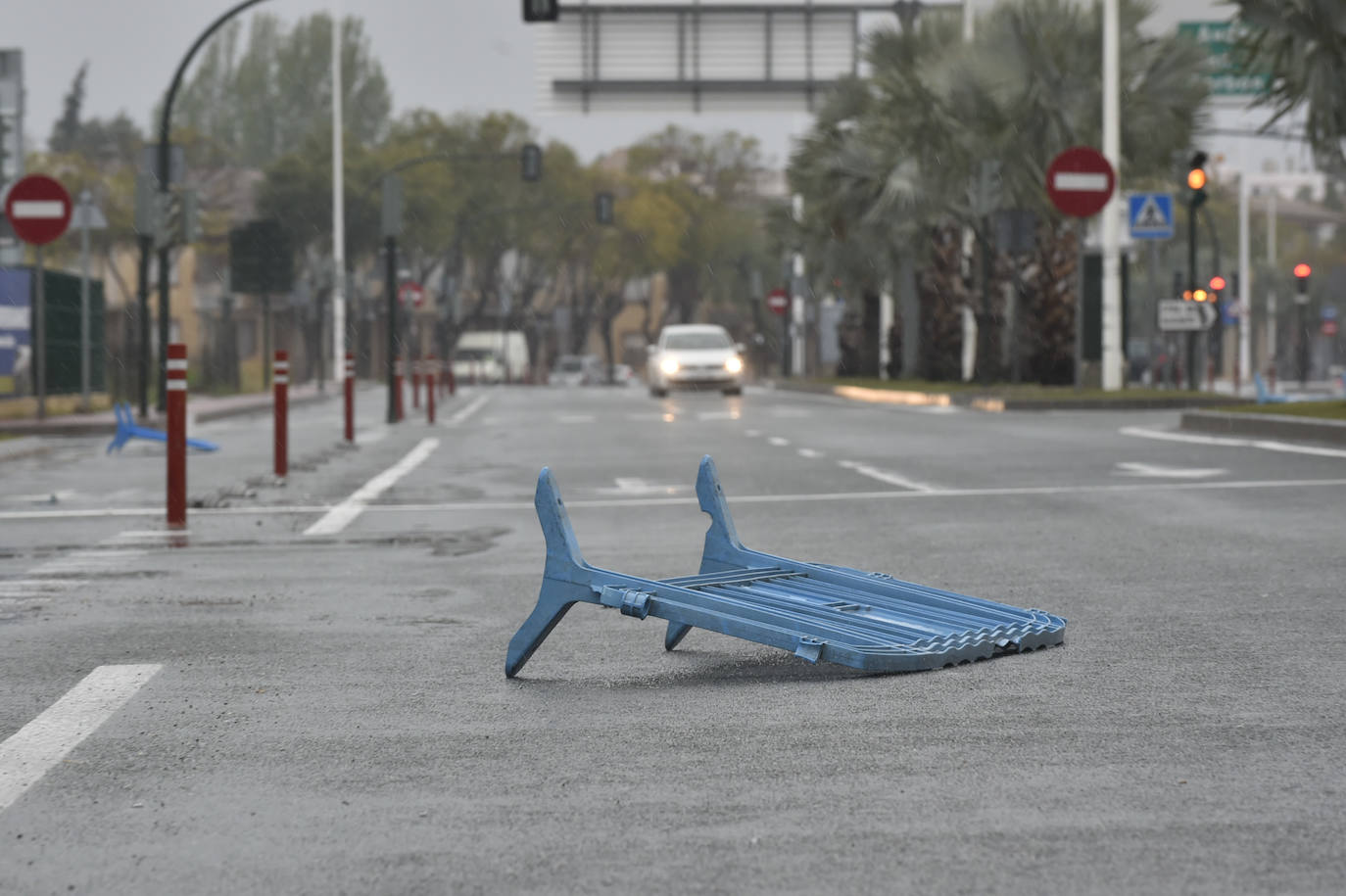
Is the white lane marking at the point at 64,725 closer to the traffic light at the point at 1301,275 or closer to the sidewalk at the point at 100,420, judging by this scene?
the sidewalk at the point at 100,420

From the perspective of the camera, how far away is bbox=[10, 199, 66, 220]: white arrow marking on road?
86.8 ft

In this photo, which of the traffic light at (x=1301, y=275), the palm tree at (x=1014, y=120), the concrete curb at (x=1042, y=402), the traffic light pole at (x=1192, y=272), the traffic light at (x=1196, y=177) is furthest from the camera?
the traffic light at (x=1301, y=275)

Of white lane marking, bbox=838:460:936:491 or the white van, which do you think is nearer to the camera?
white lane marking, bbox=838:460:936:491

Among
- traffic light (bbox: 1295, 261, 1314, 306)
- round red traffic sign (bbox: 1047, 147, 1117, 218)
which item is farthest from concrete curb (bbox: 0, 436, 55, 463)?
traffic light (bbox: 1295, 261, 1314, 306)

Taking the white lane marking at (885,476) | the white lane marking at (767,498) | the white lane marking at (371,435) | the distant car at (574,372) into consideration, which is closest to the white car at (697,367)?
the white lane marking at (371,435)

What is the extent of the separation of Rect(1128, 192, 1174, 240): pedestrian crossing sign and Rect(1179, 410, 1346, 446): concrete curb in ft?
34.1

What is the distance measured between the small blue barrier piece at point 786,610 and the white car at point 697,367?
3883cm

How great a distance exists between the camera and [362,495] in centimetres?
1545

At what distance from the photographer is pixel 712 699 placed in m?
6.38

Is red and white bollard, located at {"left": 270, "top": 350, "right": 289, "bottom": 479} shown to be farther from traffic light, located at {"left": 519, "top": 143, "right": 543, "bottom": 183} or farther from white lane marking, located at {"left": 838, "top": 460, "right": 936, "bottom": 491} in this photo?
traffic light, located at {"left": 519, "top": 143, "right": 543, "bottom": 183}

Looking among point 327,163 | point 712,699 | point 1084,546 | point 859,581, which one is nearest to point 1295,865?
point 712,699

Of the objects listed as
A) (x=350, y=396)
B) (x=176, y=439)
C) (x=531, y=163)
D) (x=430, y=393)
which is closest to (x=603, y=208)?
(x=531, y=163)

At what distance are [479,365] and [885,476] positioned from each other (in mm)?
68788

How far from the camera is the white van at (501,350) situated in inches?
3406
